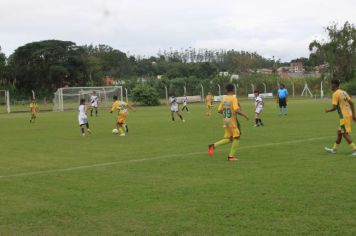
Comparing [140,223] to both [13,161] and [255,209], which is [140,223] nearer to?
[255,209]

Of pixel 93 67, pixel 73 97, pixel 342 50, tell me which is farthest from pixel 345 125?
pixel 93 67

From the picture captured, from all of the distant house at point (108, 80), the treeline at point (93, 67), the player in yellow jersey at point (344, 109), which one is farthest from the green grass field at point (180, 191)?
the distant house at point (108, 80)

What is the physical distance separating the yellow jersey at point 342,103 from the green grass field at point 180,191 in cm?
96

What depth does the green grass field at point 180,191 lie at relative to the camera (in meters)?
6.81

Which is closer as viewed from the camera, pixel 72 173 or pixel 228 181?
pixel 228 181

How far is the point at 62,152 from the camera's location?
15.8 m

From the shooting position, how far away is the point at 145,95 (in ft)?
197

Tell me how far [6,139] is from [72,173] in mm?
10636

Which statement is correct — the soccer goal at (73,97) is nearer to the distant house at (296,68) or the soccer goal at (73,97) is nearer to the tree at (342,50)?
the tree at (342,50)

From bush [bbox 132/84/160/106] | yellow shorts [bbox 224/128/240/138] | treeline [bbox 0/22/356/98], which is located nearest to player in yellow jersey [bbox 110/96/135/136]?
yellow shorts [bbox 224/128/240/138]

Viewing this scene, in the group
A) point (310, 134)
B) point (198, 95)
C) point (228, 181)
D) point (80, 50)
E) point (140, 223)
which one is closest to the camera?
point (140, 223)

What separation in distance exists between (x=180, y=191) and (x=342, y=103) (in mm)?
5555

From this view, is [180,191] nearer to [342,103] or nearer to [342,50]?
[342,103]

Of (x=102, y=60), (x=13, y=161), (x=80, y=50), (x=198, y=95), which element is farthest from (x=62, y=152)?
(x=102, y=60)
